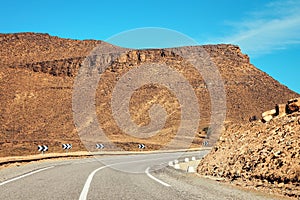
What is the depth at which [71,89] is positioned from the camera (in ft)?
325

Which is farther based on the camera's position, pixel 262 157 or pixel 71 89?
pixel 71 89

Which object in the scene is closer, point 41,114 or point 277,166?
point 277,166

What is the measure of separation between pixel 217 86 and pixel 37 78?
144 ft

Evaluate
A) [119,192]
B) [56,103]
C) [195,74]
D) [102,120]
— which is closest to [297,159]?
[119,192]

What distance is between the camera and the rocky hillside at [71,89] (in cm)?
8238

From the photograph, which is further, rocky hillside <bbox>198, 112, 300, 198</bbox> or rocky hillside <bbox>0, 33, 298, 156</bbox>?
rocky hillside <bbox>0, 33, 298, 156</bbox>

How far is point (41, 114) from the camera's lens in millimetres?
87875

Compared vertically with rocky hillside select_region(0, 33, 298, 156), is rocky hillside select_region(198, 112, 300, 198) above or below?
below

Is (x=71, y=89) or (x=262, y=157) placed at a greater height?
(x=71, y=89)

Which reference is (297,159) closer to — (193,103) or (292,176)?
(292,176)

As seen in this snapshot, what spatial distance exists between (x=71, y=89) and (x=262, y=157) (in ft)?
297

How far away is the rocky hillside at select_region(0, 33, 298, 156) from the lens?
8238 cm

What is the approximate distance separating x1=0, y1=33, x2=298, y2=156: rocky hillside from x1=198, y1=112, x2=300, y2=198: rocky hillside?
173ft

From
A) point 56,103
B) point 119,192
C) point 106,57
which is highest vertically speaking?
point 106,57
